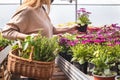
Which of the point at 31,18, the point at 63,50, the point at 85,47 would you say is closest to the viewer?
the point at 85,47

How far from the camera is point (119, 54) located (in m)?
2.14

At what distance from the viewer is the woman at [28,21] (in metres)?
2.56

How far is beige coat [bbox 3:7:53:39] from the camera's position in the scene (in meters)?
2.56

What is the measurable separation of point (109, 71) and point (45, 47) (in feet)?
1.47

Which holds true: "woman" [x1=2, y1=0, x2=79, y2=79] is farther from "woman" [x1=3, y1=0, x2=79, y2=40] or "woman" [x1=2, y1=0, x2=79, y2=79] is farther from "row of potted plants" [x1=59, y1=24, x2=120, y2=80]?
"row of potted plants" [x1=59, y1=24, x2=120, y2=80]

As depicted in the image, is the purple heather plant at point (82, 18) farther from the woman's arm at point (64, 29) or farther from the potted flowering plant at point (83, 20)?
the woman's arm at point (64, 29)

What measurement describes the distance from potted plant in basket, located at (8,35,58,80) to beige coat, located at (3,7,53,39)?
41cm

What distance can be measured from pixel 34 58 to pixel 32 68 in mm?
71

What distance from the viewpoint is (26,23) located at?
8.64 ft

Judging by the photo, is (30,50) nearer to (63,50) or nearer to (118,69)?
(118,69)

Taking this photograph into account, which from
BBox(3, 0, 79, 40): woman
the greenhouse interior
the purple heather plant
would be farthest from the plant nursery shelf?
the purple heather plant

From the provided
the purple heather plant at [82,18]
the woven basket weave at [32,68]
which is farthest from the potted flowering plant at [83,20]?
the woven basket weave at [32,68]

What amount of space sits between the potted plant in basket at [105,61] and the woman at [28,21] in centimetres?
65

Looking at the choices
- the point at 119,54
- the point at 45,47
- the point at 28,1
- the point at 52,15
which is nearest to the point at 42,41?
the point at 45,47
